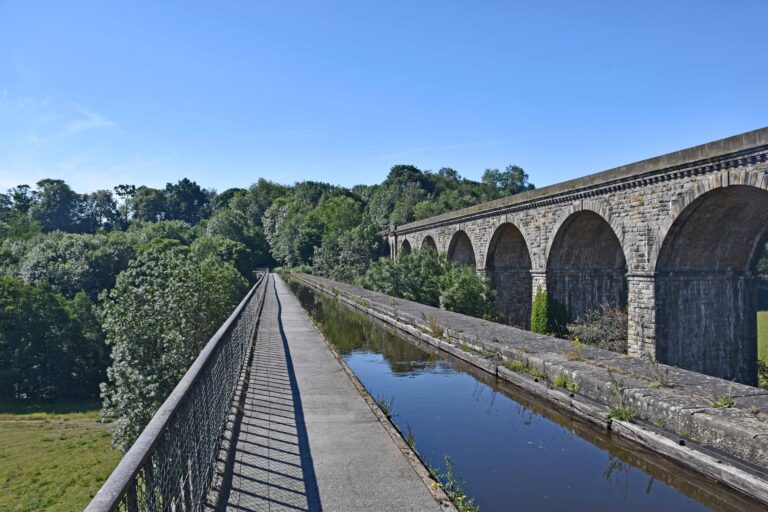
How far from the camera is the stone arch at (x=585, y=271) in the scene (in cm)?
1692

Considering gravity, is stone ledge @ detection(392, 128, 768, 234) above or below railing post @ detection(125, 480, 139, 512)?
above

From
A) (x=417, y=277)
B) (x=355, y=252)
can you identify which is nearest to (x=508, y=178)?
(x=355, y=252)

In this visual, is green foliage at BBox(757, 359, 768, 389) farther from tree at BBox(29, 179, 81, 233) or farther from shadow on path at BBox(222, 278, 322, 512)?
tree at BBox(29, 179, 81, 233)

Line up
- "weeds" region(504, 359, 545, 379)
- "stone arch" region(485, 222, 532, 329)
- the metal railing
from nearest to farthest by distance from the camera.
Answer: the metal railing → "weeds" region(504, 359, 545, 379) → "stone arch" region(485, 222, 532, 329)

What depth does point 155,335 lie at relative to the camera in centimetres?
1577

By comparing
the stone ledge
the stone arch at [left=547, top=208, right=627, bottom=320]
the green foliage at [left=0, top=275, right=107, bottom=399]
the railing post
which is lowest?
the green foliage at [left=0, top=275, right=107, bottom=399]

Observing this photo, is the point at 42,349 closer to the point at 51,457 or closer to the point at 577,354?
the point at 51,457

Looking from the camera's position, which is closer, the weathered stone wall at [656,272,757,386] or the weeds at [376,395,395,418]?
the weeds at [376,395,395,418]

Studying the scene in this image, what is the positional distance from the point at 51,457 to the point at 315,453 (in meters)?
25.1

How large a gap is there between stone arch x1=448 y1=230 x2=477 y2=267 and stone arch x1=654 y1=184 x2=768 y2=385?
47.1 ft

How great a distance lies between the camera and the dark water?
12.6ft

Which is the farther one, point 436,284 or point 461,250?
point 461,250

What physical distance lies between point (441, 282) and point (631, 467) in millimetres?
15325

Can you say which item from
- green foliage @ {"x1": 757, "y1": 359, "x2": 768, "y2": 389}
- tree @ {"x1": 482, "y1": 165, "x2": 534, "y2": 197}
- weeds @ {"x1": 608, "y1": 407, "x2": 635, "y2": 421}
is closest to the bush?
green foliage @ {"x1": 757, "y1": 359, "x2": 768, "y2": 389}
